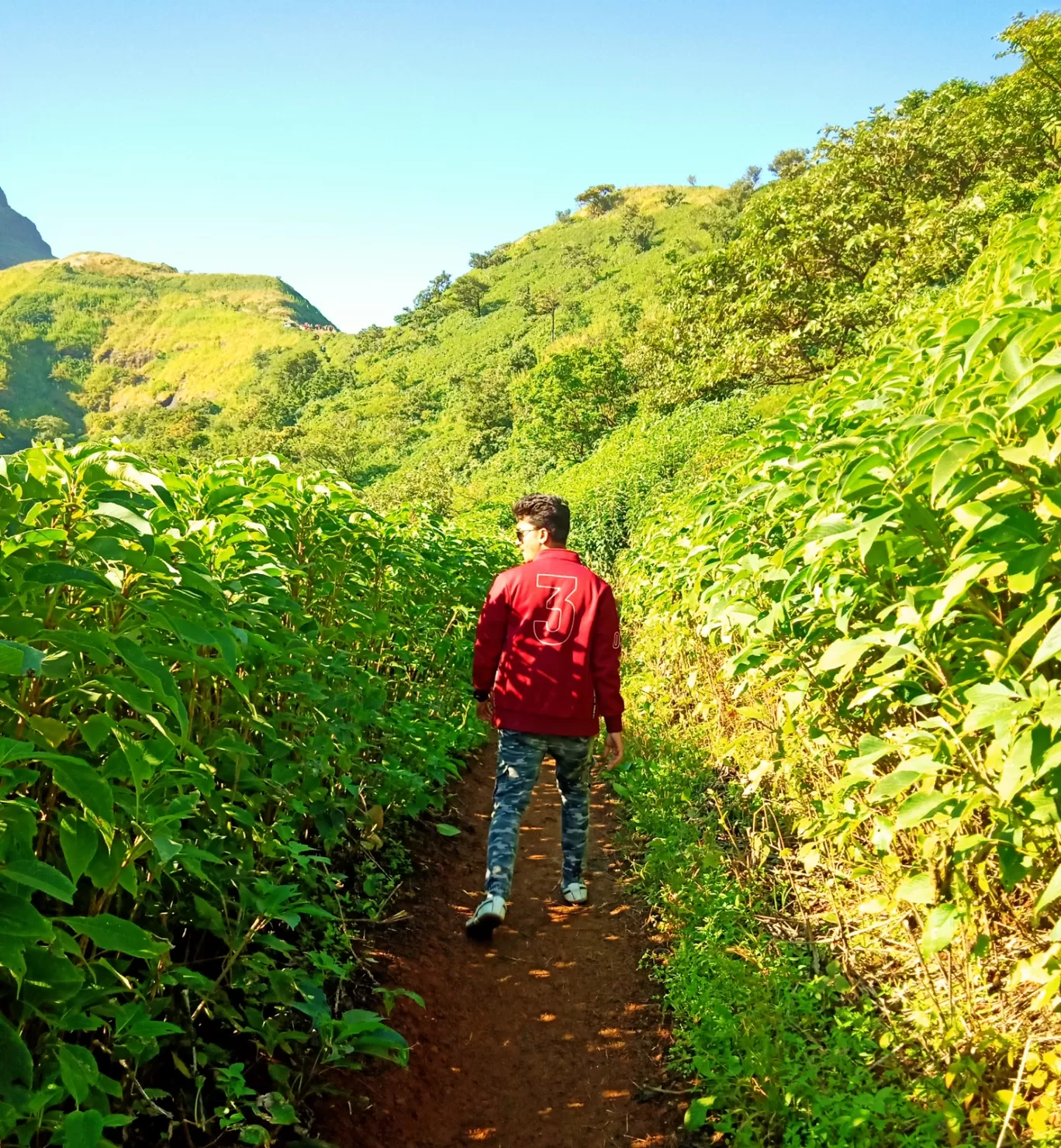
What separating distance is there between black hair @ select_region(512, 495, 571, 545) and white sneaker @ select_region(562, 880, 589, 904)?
1.70 metres

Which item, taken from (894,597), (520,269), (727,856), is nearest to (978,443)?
(894,597)

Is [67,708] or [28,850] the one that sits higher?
[67,708]

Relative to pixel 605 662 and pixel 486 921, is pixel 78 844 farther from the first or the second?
pixel 605 662

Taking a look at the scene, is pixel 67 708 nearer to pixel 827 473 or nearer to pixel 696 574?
pixel 827 473

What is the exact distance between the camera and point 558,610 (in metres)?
3.73

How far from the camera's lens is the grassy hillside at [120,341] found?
10369 centimetres

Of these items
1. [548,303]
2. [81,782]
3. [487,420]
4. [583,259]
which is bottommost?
[81,782]

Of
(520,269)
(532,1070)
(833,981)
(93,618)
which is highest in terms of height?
(520,269)

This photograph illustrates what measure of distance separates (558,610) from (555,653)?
0.20 metres

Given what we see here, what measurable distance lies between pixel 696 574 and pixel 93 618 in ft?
9.02

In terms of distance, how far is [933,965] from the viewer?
246 centimetres

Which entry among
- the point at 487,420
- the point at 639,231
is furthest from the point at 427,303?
the point at 487,420

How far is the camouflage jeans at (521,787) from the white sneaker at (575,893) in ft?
0.74

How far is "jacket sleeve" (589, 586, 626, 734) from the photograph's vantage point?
372 cm
